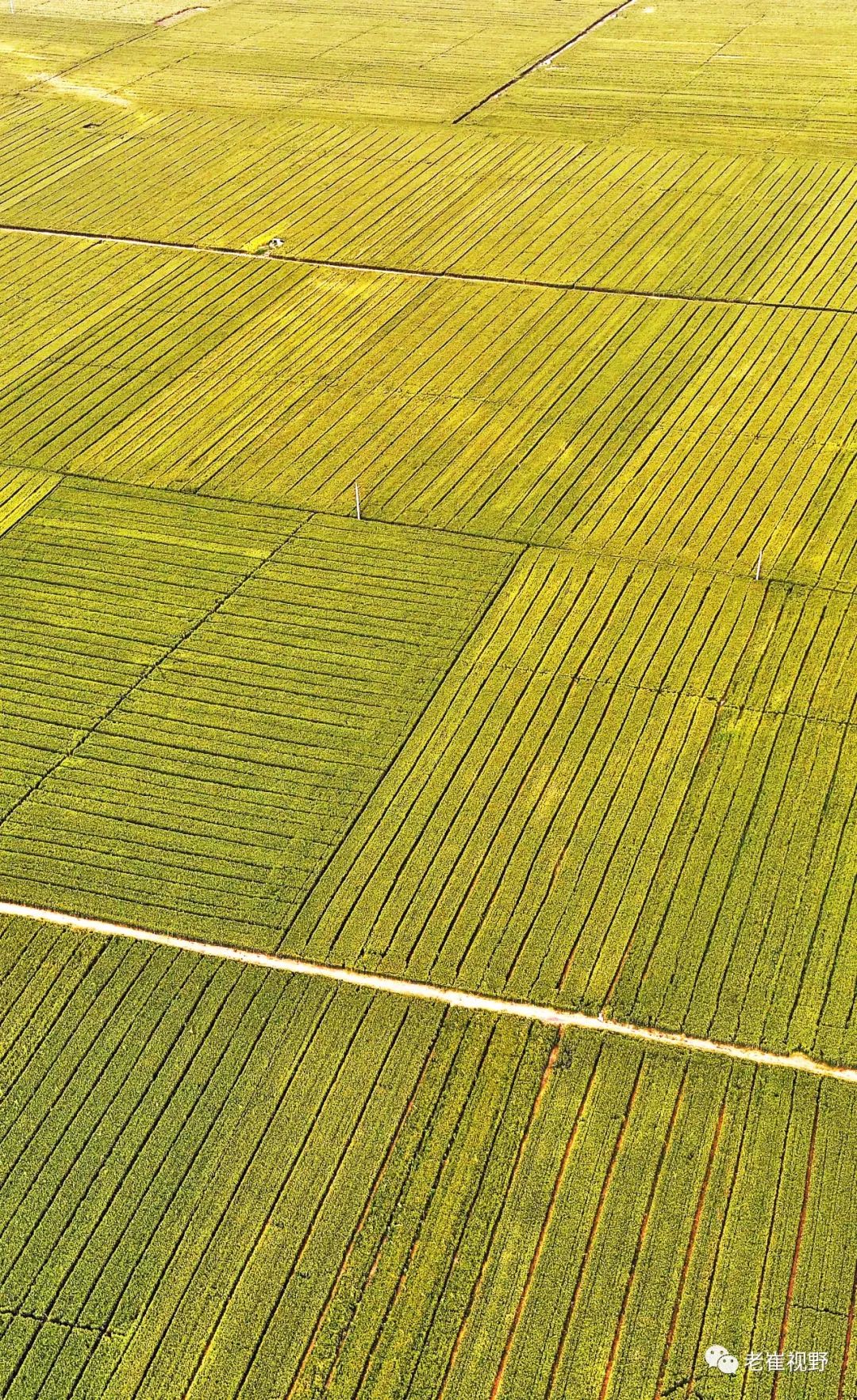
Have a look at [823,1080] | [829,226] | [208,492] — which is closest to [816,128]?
[829,226]

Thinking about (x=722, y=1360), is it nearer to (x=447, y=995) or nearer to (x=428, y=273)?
(x=447, y=995)

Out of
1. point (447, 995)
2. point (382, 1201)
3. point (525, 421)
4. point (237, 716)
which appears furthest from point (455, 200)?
point (382, 1201)

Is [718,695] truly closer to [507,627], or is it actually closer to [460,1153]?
[507,627]

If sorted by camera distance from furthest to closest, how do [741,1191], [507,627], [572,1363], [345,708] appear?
[507,627], [345,708], [741,1191], [572,1363]

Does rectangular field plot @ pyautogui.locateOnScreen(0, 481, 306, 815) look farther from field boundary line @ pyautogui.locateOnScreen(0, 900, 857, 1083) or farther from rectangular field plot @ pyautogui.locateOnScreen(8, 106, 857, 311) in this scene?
rectangular field plot @ pyautogui.locateOnScreen(8, 106, 857, 311)

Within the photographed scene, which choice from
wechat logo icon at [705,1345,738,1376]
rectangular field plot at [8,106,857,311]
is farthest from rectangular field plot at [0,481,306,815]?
rectangular field plot at [8,106,857,311]
